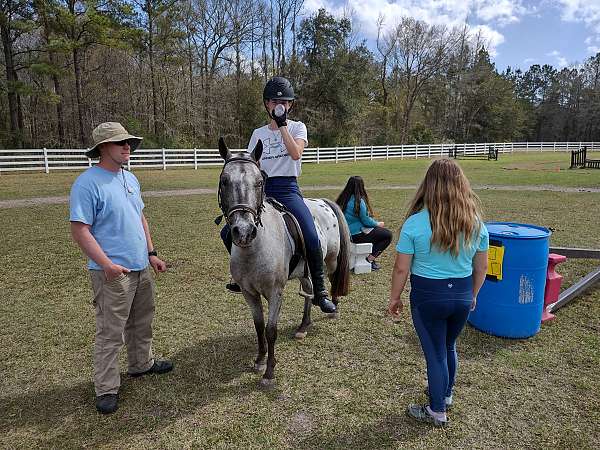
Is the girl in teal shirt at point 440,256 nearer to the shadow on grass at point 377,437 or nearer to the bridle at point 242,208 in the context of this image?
the shadow on grass at point 377,437

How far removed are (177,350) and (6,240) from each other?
23.4ft

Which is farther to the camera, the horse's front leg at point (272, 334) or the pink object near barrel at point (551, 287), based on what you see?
the pink object near barrel at point (551, 287)

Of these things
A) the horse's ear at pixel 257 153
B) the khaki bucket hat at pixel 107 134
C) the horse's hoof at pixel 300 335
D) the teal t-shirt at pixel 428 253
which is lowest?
the horse's hoof at pixel 300 335

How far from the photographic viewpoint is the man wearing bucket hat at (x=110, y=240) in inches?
124

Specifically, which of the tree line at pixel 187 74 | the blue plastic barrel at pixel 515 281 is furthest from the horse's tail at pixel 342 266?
the tree line at pixel 187 74

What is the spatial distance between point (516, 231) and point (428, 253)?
2200mm

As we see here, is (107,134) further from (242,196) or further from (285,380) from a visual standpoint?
(285,380)

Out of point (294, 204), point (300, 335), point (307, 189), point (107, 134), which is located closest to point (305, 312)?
point (300, 335)

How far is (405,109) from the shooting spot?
188 ft

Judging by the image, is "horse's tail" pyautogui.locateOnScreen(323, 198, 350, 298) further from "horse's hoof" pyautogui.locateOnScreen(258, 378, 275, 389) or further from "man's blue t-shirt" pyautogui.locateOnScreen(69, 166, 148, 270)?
"man's blue t-shirt" pyautogui.locateOnScreen(69, 166, 148, 270)

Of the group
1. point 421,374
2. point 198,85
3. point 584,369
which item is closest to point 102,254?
point 421,374

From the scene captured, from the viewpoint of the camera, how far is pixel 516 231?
4496mm

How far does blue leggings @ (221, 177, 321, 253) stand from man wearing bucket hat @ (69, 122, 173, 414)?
1.34m

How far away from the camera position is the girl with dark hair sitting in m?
6.96
